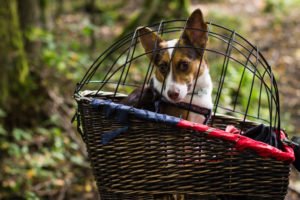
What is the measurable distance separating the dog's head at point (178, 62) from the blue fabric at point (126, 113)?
0.95 metres

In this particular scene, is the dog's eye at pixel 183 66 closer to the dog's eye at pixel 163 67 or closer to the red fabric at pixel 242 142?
the dog's eye at pixel 163 67

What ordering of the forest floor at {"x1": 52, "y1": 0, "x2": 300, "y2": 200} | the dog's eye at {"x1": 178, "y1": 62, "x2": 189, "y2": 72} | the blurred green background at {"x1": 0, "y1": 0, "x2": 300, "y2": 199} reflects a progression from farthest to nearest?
1. the forest floor at {"x1": 52, "y1": 0, "x2": 300, "y2": 200}
2. the blurred green background at {"x1": 0, "y1": 0, "x2": 300, "y2": 199}
3. the dog's eye at {"x1": 178, "y1": 62, "x2": 189, "y2": 72}

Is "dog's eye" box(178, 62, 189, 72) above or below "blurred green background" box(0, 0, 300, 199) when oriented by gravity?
above

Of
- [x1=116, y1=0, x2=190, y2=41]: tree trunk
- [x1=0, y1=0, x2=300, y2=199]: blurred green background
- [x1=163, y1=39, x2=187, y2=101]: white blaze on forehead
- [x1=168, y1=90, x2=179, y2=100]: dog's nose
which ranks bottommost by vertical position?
[x1=0, y1=0, x2=300, y2=199]: blurred green background

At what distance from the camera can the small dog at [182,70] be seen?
10.9 ft

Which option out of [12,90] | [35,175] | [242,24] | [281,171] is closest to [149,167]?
[281,171]

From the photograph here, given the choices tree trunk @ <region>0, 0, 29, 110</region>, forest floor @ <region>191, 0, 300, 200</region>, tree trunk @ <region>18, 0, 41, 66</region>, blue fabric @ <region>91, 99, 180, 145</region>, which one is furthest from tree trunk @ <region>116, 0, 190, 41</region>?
blue fabric @ <region>91, 99, 180, 145</region>

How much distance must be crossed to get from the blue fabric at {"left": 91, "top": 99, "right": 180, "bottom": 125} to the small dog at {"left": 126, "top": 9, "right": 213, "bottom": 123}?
88 cm

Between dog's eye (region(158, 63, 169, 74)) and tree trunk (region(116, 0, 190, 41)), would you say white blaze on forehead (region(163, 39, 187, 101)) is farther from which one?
tree trunk (region(116, 0, 190, 41))

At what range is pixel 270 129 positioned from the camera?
2645 mm

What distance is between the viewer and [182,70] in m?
3.46

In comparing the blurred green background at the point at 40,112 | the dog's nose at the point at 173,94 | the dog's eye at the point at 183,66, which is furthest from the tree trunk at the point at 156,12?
the dog's nose at the point at 173,94

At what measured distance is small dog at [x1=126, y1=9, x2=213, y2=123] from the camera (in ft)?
10.9

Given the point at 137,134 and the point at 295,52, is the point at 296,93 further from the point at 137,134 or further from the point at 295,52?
the point at 137,134
